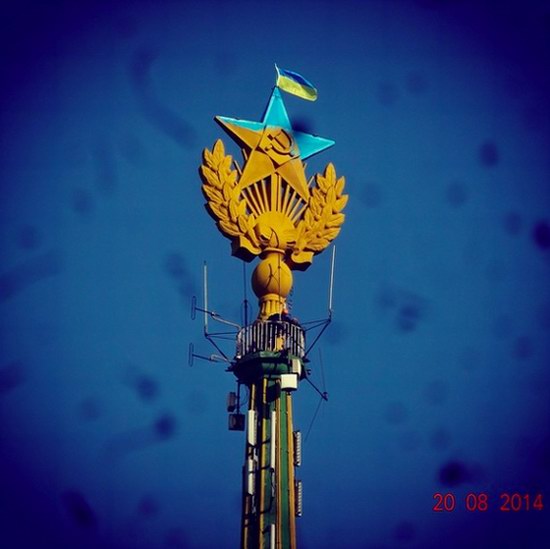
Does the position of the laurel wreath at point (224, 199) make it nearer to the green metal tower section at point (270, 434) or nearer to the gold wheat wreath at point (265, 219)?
the gold wheat wreath at point (265, 219)

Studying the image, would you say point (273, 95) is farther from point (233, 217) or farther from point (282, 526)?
point (282, 526)

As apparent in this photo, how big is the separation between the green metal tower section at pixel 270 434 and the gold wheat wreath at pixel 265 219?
8.66 feet

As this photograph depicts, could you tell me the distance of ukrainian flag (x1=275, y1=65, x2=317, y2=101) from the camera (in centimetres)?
3597

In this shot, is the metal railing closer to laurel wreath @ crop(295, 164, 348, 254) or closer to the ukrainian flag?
laurel wreath @ crop(295, 164, 348, 254)

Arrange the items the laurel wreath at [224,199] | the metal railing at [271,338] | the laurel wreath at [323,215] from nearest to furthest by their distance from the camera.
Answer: the metal railing at [271,338], the laurel wreath at [224,199], the laurel wreath at [323,215]

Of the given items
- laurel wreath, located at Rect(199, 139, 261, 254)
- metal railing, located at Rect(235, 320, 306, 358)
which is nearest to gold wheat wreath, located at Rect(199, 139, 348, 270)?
laurel wreath, located at Rect(199, 139, 261, 254)

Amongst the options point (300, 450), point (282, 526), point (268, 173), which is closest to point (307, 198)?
point (268, 173)

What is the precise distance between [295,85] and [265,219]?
197 inches

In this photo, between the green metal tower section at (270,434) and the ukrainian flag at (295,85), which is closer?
the green metal tower section at (270,434)

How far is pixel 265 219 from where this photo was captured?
112ft

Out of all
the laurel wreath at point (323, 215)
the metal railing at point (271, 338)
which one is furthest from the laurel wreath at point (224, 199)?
the metal railing at point (271, 338)

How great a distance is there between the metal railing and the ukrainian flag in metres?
8.12

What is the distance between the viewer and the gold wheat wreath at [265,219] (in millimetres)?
33500

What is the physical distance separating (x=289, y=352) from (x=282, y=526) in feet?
16.5
